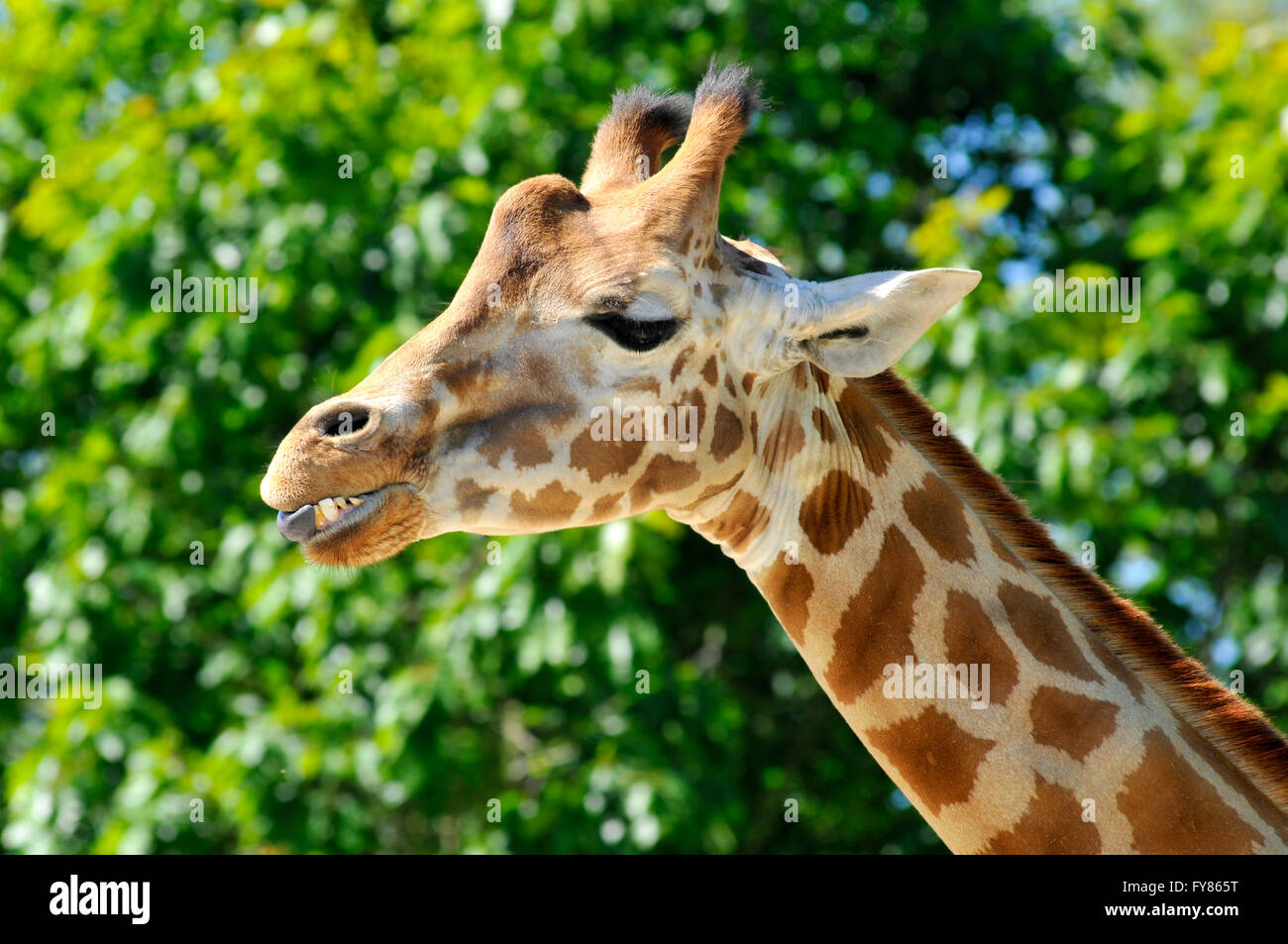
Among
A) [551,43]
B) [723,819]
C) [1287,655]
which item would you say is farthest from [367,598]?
[1287,655]

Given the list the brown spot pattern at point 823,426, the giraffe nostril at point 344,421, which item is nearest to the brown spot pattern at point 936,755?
the brown spot pattern at point 823,426

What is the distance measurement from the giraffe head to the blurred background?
13.6 feet

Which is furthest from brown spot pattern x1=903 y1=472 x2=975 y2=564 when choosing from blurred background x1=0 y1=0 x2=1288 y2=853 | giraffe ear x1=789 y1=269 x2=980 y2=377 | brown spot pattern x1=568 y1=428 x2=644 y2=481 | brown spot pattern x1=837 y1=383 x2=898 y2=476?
blurred background x1=0 y1=0 x2=1288 y2=853

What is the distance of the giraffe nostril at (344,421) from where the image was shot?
3.78m

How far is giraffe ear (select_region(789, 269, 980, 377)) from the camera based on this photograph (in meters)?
3.99

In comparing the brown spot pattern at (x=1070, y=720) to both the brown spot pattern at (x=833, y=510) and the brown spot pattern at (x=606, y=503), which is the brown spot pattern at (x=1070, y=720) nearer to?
the brown spot pattern at (x=833, y=510)

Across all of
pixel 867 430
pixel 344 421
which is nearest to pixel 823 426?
pixel 867 430

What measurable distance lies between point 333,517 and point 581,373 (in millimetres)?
773

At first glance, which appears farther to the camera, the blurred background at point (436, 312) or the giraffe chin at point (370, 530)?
the blurred background at point (436, 312)

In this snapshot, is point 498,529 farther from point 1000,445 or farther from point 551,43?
point 551,43

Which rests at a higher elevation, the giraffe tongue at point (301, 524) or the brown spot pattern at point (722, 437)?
the brown spot pattern at point (722, 437)

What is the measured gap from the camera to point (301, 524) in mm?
3826

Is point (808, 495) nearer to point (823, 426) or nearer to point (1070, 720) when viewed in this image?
point (823, 426)
